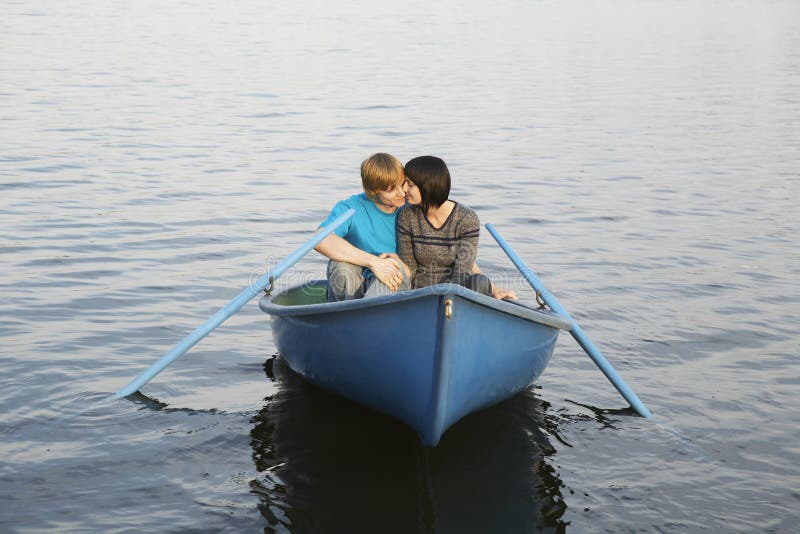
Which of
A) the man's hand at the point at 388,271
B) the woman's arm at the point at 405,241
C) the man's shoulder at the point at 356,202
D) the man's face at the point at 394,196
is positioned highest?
the man's face at the point at 394,196

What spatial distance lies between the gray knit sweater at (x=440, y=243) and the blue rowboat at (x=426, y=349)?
0.63 meters

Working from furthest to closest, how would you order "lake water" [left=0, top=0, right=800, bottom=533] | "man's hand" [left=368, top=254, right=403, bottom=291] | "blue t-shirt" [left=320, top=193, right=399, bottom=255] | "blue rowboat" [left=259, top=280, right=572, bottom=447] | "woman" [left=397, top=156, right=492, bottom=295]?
"blue t-shirt" [left=320, top=193, right=399, bottom=255] → "woman" [left=397, top=156, right=492, bottom=295] → "man's hand" [left=368, top=254, right=403, bottom=291] → "lake water" [left=0, top=0, right=800, bottom=533] → "blue rowboat" [left=259, top=280, right=572, bottom=447]

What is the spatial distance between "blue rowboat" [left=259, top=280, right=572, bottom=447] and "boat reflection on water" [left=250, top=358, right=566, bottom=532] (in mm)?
225

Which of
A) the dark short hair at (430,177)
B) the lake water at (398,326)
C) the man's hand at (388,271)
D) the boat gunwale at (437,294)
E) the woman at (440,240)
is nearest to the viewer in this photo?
the boat gunwale at (437,294)

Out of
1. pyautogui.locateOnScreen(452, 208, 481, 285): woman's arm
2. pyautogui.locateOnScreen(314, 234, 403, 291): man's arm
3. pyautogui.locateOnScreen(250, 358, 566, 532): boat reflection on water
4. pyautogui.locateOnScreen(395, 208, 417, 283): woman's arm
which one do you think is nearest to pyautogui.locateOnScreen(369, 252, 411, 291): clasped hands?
pyautogui.locateOnScreen(314, 234, 403, 291): man's arm

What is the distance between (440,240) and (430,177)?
426 millimetres

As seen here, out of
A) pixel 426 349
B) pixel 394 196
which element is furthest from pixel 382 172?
pixel 426 349

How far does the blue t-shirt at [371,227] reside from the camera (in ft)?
19.0

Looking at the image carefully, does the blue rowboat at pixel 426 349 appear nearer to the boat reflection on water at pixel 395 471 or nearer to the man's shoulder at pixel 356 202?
the boat reflection on water at pixel 395 471

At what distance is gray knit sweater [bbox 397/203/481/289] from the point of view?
5469mm

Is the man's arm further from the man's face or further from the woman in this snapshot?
the man's face

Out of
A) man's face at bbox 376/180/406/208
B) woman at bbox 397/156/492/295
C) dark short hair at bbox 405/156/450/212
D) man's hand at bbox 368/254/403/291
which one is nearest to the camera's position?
dark short hair at bbox 405/156/450/212

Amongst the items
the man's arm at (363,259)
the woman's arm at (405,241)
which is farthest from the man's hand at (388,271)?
the woman's arm at (405,241)

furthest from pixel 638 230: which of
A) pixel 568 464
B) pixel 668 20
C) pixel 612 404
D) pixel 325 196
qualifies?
pixel 668 20
